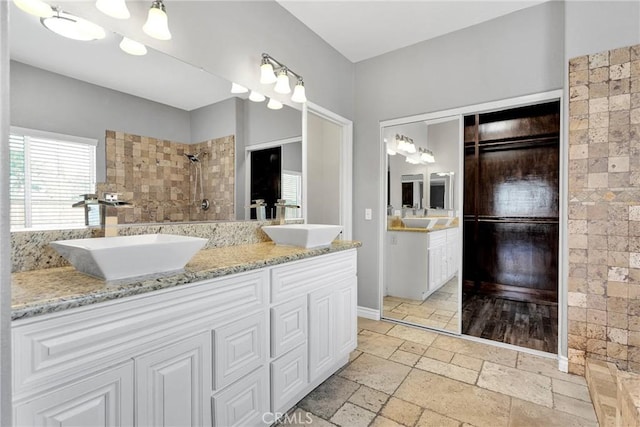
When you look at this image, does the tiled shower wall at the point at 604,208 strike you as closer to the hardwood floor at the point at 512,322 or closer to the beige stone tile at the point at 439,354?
the hardwood floor at the point at 512,322

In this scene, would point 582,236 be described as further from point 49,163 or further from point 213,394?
point 49,163

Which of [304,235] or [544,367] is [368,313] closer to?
[544,367]

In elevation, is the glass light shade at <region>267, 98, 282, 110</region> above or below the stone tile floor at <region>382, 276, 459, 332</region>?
above

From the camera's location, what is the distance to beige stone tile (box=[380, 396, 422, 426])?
172 centimetres

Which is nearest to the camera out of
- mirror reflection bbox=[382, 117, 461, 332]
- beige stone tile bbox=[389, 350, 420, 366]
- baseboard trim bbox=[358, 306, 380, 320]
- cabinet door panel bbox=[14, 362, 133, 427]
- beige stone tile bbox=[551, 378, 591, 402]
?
cabinet door panel bbox=[14, 362, 133, 427]

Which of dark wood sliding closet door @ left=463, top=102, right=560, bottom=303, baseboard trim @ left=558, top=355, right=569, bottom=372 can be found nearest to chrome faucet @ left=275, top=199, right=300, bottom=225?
baseboard trim @ left=558, top=355, right=569, bottom=372

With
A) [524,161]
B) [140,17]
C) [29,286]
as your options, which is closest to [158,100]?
[140,17]

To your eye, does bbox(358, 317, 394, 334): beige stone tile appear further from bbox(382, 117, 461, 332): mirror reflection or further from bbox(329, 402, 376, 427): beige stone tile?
bbox(329, 402, 376, 427): beige stone tile

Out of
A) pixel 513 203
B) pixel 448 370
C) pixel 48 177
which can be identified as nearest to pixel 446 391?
pixel 448 370

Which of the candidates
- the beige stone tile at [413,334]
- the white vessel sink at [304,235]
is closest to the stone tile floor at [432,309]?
the beige stone tile at [413,334]

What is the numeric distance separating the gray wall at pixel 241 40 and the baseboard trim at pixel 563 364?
274cm

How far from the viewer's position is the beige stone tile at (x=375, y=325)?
298 cm

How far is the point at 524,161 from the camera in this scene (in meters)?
4.00

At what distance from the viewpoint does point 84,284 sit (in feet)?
3.43
